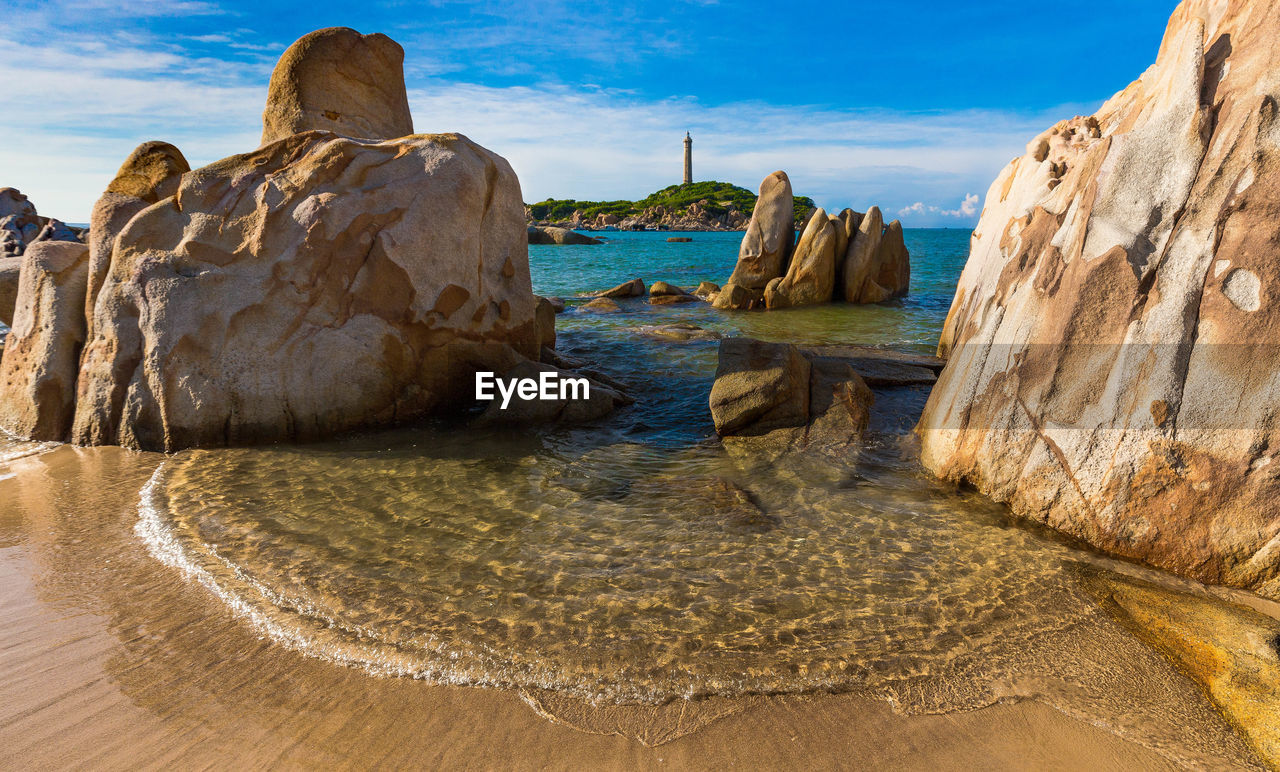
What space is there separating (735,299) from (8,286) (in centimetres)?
1472

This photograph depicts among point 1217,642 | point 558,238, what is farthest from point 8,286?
point 558,238

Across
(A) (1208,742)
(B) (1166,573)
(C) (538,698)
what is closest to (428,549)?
(C) (538,698)

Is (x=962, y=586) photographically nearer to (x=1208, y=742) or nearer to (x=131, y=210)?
(x=1208, y=742)

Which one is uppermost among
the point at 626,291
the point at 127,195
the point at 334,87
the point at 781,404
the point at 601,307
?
the point at 334,87

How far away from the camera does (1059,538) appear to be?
14.4 feet

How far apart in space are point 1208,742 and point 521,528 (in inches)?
146

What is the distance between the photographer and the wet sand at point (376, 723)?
2.53 meters

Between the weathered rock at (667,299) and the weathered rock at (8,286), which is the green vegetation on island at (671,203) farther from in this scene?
the weathered rock at (8,286)

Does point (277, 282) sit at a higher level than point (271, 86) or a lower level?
lower

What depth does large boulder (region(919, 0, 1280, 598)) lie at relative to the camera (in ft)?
12.5

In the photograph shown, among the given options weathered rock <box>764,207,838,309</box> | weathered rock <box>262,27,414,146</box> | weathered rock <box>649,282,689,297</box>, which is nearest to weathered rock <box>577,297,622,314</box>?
weathered rock <box>649,282,689,297</box>

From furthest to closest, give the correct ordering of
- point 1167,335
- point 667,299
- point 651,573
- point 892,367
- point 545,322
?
point 667,299, point 545,322, point 892,367, point 1167,335, point 651,573

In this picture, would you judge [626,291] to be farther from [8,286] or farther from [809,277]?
[8,286]

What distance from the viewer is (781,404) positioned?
664 centimetres
